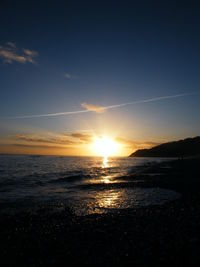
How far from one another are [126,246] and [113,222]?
3.26 m

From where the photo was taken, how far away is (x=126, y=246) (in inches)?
319

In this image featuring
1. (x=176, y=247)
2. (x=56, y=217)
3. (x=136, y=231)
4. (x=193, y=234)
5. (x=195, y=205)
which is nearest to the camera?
(x=176, y=247)

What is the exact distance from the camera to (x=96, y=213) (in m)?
13.6

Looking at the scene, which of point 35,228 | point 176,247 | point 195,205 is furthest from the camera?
point 195,205

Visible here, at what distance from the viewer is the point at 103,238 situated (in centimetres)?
908

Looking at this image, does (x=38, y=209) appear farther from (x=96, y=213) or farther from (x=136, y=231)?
(x=136, y=231)

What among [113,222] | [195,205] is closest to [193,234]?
[113,222]

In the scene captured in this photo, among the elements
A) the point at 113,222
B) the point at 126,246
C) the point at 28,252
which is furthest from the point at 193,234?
the point at 28,252

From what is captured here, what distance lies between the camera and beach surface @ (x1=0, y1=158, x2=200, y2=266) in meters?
7.14

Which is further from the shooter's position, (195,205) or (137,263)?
(195,205)

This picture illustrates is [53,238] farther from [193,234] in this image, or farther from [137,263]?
[193,234]

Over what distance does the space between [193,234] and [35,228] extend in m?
8.44

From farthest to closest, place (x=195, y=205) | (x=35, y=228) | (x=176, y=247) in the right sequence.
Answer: (x=195, y=205)
(x=35, y=228)
(x=176, y=247)

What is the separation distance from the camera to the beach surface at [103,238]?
23.4ft
